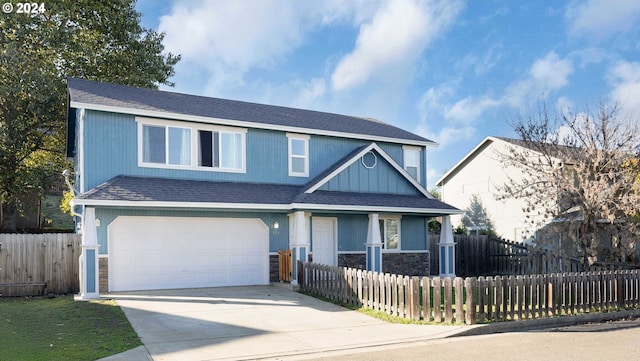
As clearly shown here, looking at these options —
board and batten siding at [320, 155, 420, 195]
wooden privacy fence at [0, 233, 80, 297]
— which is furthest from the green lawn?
board and batten siding at [320, 155, 420, 195]

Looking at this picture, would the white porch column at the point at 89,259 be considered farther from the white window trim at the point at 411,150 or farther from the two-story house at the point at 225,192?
the white window trim at the point at 411,150

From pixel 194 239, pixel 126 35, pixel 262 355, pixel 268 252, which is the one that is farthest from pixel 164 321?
pixel 126 35

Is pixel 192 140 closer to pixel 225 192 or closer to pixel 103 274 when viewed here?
pixel 225 192

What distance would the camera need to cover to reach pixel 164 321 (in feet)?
37.8

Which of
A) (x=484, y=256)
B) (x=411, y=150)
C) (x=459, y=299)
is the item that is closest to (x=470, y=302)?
(x=459, y=299)

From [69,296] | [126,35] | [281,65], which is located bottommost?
[69,296]

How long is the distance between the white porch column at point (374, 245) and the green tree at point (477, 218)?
14.3 metres

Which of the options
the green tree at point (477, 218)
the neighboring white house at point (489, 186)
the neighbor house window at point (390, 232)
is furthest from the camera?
the green tree at point (477, 218)

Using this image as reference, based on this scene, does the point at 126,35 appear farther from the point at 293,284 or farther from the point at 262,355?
the point at 262,355

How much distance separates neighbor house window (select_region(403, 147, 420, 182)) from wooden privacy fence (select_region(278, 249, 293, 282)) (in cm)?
724

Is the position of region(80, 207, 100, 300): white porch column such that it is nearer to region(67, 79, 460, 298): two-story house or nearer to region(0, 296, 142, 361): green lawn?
region(67, 79, 460, 298): two-story house

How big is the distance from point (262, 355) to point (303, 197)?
31.8 ft

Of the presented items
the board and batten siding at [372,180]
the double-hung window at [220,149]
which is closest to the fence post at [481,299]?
the board and batten siding at [372,180]

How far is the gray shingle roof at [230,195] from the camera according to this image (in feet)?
51.4
